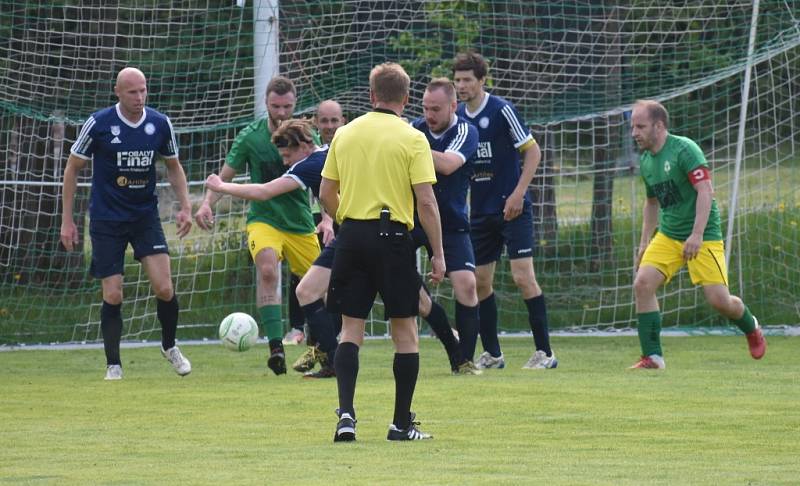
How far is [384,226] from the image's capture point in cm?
689

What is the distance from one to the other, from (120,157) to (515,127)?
2.72 meters

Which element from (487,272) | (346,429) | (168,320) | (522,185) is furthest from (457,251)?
(346,429)

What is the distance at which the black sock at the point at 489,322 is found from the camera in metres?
11.0

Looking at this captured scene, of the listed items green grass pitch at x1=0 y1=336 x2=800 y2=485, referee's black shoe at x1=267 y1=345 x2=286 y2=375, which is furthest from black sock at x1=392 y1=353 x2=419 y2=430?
referee's black shoe at x1=267 y1=345 x2=286 y2=375

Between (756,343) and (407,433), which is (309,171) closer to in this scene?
(407,433)

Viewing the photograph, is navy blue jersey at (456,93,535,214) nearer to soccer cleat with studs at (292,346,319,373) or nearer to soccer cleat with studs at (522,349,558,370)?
soccer cleat with studs at (522,349,558,370)

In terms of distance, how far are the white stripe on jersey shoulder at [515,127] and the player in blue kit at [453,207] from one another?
0.52 m

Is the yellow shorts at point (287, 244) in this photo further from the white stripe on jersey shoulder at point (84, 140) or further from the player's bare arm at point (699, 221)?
the player's bare arm at point (699, 221)

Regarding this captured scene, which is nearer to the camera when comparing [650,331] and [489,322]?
[650,331]

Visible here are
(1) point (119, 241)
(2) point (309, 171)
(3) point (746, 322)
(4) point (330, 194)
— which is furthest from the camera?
(3) point (746, 322)

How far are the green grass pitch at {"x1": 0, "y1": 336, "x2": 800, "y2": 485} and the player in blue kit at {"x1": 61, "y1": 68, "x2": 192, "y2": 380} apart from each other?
27.7 inches

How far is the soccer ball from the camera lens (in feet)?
35.8

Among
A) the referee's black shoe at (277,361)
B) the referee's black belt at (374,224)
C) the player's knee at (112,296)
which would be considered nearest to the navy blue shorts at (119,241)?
the player's knee at (112,296)

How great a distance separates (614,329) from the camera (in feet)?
49.8
